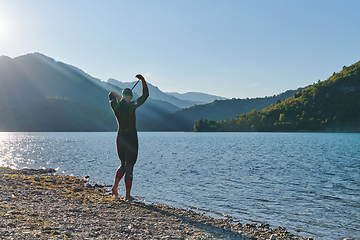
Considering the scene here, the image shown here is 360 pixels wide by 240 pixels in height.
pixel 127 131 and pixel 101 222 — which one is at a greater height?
pixel 127 131

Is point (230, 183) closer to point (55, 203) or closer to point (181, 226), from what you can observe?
point (181, 226)

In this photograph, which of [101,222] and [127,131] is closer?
[101,222]

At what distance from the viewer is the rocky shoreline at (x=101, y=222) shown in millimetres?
6125

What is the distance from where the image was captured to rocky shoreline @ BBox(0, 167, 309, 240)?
6.12 metres

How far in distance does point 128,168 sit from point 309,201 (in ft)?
31.3

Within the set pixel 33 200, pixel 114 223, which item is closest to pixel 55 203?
pixel 33 200

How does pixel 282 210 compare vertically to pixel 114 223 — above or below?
below

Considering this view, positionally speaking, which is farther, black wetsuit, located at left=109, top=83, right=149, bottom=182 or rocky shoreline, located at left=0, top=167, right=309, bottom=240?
black wetsuit, located at left=109, top=83, right=149, bottom=182

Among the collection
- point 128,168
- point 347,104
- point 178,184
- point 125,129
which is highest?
point 347,104

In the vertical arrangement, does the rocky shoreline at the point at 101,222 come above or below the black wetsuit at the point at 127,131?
below

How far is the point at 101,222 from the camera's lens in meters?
7.39

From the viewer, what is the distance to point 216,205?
12.6 metres

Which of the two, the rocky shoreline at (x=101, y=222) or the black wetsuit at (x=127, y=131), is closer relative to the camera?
the rocky shoreline at (x=101, y=222)

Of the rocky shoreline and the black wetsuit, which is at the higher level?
the black wetsuit
